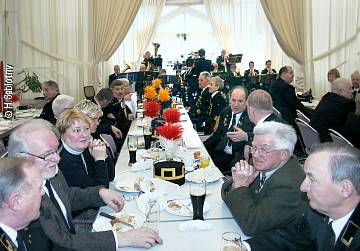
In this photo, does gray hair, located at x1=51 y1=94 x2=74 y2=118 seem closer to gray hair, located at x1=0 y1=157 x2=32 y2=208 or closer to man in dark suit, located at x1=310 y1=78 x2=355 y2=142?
gray hair, located at x1=0 y1=157 x2=32 y2=208

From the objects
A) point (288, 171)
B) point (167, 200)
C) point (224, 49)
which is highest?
point (224, 49)

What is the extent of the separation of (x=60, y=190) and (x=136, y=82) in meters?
6.75

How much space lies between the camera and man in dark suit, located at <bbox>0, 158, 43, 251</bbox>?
5.03 feet

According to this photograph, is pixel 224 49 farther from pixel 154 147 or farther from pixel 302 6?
pixel 154 147

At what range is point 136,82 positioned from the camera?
8.98 metres

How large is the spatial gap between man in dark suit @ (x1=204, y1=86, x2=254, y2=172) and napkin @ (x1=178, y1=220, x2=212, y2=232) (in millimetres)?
2335

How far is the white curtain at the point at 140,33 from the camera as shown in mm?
12555

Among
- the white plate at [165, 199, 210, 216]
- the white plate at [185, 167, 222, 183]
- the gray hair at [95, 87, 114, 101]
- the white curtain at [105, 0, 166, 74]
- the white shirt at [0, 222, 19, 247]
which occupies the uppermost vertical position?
the white curtain at [105, 0, 166, 74]

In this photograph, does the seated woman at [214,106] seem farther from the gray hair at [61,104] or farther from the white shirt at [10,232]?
the white shirt at [10,232]

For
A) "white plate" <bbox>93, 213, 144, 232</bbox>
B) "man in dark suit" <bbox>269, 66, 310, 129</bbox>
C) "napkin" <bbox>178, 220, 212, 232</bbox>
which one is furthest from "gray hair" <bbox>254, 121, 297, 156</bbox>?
"man in dark suit" <bbox>269, 66, 310, 129</bbox>

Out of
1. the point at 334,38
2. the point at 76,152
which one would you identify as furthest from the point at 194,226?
the point at 334,38

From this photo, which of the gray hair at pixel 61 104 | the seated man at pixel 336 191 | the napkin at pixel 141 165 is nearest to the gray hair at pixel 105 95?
the gray hair at pixel 61 104

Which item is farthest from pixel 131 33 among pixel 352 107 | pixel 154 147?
pixel 154 147

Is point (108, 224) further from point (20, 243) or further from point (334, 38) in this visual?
point (334, 38)
